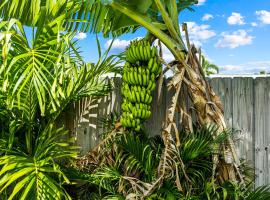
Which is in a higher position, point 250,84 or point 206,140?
point 250,84

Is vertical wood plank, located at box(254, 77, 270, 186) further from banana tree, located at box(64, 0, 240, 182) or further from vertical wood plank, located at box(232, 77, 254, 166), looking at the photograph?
banana tree, located at box(64, 0, 240, 182)

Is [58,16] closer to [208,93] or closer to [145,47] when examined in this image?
[145,47]

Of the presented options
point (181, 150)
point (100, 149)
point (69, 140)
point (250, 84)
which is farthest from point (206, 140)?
point (69, 140)

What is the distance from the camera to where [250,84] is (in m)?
4.01

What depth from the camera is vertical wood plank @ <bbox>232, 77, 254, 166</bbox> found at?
4012mm

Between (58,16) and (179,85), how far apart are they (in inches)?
50.4

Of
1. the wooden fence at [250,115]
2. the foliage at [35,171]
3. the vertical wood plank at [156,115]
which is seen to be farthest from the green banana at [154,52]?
the foliage at [35,171]

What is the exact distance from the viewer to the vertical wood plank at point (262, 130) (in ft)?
13.0

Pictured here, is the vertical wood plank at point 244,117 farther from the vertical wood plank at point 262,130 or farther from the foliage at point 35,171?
the foliage at point 35,171

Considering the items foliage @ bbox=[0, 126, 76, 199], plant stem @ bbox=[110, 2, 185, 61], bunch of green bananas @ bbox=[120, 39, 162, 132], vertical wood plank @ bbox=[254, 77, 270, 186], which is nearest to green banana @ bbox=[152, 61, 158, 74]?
bunch of green bananas @ bbox=[120, 39, 162, 132]

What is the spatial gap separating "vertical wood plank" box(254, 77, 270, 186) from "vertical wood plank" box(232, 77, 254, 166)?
44mm

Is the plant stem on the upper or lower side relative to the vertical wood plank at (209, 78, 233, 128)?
upper

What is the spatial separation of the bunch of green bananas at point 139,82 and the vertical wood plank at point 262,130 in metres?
0.95

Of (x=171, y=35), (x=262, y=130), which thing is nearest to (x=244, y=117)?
(x=262, y=130)
